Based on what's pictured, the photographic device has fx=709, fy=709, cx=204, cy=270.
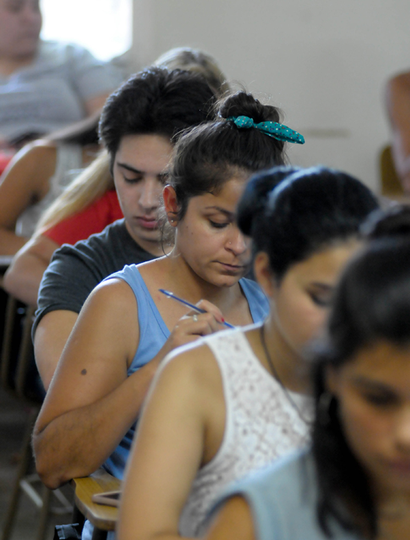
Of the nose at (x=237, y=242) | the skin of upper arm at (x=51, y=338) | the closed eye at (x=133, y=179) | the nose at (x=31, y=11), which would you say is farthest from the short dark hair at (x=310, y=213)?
the nose at (x=31, y=11)

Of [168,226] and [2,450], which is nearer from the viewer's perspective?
[168,226]

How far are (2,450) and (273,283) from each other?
7.75ft

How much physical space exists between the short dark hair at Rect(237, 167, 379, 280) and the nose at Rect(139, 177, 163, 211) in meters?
0.66

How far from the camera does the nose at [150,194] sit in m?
1.46

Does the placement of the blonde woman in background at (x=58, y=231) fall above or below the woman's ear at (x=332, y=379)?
below

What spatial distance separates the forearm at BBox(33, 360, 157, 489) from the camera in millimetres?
1057

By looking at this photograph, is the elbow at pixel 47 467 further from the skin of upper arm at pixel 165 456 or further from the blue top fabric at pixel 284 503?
the blue top fabric at pixel 284 503

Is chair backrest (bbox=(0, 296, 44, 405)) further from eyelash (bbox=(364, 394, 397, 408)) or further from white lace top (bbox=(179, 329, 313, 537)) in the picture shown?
eyelash (bbox=(364, 394, 397, 408))

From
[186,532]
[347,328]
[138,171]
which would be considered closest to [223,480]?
[186,532]

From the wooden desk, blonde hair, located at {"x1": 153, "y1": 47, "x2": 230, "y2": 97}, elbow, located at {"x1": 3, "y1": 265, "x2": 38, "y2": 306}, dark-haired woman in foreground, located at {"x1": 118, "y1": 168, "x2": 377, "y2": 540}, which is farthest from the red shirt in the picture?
dark-haired woman in foreground, located at {"x1": 118, "y1": 168, "x2": 377, "y2": 540}

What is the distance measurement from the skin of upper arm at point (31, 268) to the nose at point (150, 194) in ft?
1.31

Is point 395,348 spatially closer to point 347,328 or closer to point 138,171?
point 347,328

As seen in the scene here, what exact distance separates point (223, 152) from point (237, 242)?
15cm

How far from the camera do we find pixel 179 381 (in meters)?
0.80
